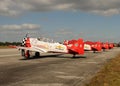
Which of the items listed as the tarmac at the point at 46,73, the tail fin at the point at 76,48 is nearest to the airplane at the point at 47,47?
the tail fin at the point at 76,48

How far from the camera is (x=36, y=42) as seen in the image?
35312mm

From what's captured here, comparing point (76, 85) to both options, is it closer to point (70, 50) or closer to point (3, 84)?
point (3, 84)

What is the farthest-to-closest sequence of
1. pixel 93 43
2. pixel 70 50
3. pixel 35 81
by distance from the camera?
pixel 93 43 < pixel 70 50 < pixel 35 81

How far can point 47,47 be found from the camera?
34.6m

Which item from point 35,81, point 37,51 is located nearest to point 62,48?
point 37,51

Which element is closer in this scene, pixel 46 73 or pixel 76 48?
pixel 46 73

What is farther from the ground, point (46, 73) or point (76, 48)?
point (76, 48)

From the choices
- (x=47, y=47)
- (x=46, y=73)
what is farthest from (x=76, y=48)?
(x=46, y=73)

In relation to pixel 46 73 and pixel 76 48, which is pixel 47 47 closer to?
pixel 76 48

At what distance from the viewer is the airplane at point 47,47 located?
1319 inches

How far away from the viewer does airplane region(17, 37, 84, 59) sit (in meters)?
33.5

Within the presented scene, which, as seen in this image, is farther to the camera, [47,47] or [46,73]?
[47,47]

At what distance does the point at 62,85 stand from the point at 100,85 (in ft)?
5.92

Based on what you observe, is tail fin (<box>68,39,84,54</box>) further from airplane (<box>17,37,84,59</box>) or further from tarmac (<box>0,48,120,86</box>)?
tarmac (<box>0,48,120,86</box>)
